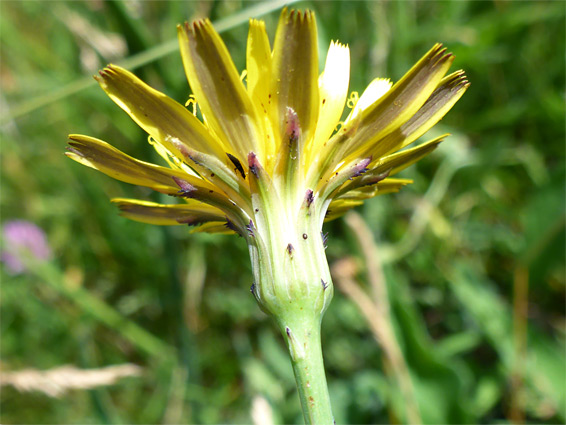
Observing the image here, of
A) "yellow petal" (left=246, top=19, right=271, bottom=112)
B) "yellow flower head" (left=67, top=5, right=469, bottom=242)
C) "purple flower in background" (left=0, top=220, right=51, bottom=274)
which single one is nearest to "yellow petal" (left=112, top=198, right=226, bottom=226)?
"yellow flower head" (left=67, top=5, right=469, bottom=242)

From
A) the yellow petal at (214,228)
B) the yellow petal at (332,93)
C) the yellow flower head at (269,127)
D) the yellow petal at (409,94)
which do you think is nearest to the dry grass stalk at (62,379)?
the yellow petal at (214,228)

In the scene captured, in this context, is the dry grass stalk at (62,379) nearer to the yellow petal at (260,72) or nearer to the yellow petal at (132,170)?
the yellow petal at (132,170)

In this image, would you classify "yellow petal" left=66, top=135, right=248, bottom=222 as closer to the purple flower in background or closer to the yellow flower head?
the yellow flower head

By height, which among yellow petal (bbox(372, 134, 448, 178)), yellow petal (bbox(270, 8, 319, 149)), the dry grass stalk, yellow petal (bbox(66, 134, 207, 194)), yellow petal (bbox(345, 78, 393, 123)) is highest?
yellow petal (bbox(345, 78, 393, 123))

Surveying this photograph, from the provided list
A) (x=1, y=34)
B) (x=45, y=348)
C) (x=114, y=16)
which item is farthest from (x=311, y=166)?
(x=1, y=34)

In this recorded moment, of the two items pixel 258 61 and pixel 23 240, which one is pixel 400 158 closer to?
pixel 258 61

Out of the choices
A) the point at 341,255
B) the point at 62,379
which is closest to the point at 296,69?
the point at 62,379
